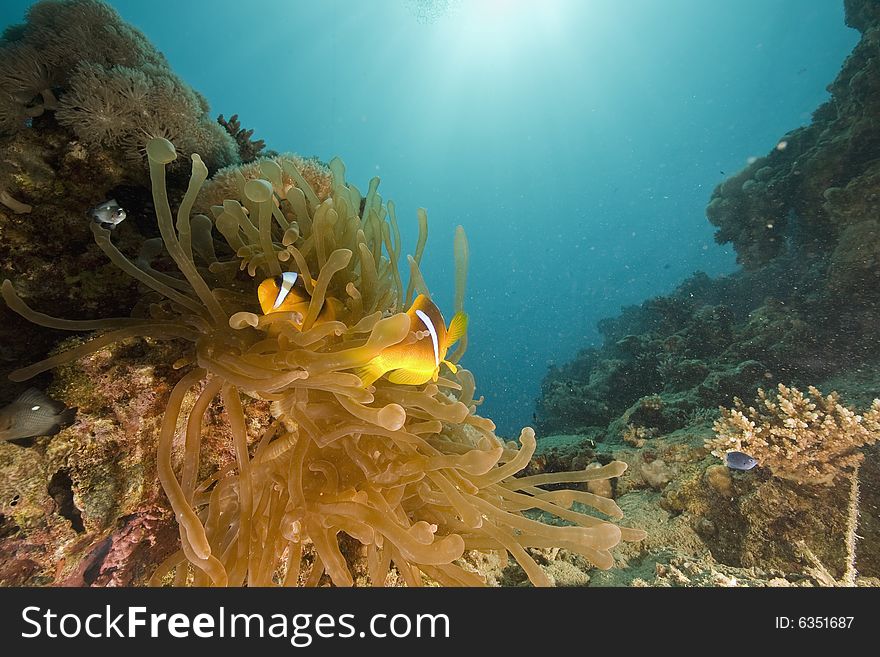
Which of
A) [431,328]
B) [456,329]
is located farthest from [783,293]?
[431,328]

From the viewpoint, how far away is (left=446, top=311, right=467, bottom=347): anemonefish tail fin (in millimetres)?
1366

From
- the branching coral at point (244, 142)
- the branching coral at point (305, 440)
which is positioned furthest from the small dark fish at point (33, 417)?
the branching coral at point (244, 142)

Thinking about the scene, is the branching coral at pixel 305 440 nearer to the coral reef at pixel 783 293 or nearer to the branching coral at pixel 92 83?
the branching coral at pixel 92 83

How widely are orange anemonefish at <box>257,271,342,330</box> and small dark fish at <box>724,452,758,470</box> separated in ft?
9.76

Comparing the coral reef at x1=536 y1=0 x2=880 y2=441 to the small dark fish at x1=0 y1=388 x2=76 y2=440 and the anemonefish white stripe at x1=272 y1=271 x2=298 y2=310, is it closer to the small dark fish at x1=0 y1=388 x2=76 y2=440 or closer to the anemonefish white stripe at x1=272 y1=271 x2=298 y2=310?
the anemonefish white stripe at x1=272 y1=271 x2=298 y2=310

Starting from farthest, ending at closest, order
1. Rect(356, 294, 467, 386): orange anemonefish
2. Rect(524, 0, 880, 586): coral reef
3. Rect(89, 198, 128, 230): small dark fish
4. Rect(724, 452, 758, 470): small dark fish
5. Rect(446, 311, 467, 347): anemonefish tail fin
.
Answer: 1. Rect(724, 452, 758, 470): small dark fish
2. Rect(524, 0, 880, 586): coral reef
3. Rect(89, 198, 128, 230): small dark fish
4. Rect(446, 311, 467, 347): anemonefish tail fin
5. Rect(356, 294, 467, 386): orange anemonefish

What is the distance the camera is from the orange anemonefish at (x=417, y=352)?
1.23 meters

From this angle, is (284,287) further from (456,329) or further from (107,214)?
(107,214)

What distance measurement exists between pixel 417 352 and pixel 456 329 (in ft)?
0.71

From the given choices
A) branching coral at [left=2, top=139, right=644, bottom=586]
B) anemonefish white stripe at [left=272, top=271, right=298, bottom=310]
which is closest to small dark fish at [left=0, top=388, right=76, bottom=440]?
branching coral at [left=2, top=139, right=644, bottom=586]

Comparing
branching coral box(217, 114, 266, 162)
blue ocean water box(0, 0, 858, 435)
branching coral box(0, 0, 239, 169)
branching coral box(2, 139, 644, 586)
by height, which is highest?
blue ocean water box(0, 0, 858, 435)

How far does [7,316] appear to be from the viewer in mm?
1680

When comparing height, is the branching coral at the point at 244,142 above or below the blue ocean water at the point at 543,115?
below

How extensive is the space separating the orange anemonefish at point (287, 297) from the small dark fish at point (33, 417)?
0.78 m
